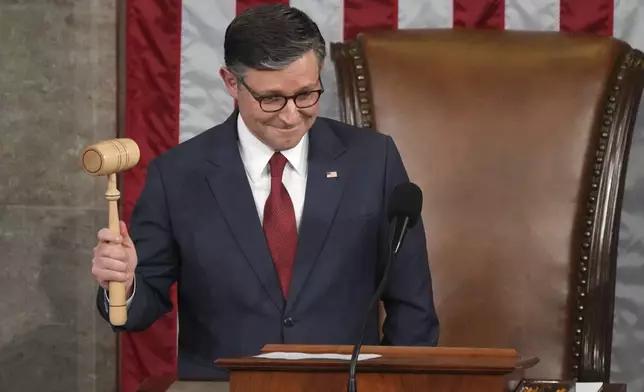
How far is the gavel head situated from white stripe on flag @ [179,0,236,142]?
134 centimetres

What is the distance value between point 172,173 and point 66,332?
1.02m

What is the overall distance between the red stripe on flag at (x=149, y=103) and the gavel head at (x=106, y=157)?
1315 millimetres

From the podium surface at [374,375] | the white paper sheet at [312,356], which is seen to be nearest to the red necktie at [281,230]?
the white paper sheet at [312,356]

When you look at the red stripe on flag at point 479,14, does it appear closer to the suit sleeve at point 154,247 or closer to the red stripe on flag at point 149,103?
the red stripe on flag at point 149,103

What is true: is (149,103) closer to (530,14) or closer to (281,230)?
(281,230)

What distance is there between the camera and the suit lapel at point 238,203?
7.73ft

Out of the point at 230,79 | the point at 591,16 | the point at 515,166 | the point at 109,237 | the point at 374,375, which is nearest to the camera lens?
the point at 374,375

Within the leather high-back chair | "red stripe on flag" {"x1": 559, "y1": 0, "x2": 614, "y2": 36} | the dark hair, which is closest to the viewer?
the dark hair

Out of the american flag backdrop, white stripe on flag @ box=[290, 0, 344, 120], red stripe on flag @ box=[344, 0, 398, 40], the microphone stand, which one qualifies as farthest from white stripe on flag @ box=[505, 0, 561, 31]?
the microphone stand

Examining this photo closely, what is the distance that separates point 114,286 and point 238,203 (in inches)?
21.3

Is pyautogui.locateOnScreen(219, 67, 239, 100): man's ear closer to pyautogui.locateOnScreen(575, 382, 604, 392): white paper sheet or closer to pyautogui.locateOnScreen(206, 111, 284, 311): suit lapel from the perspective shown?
pyautogui.locateOnScreen(206, 111, 284, 311): suit lapel

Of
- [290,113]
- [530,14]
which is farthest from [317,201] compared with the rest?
Answer: [530,14]

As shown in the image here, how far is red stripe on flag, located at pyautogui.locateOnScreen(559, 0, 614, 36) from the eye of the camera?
312 cm

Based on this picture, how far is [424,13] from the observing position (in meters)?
3.16
